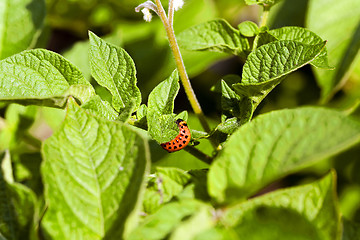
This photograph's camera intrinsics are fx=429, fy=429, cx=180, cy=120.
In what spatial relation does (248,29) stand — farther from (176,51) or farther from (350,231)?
(350,231)

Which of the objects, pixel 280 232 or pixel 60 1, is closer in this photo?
pixel 280 232

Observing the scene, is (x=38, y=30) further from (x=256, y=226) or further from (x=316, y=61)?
(x=256, y=226)

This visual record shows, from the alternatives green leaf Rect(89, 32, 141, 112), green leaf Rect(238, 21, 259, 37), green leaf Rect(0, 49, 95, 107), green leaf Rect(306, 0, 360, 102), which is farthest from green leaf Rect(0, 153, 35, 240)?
green leaf Rect(306, 0, 360, 102)

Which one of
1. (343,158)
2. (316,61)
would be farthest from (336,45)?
(316,61)

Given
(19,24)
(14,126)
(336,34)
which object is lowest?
(14,126)

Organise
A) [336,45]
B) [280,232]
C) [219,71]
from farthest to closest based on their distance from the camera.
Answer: [219,71]
[336,45]
[280,232]

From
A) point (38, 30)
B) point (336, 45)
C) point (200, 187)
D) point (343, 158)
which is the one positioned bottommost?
point (343, 158)

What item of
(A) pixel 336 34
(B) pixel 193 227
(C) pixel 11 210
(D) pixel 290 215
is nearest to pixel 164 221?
(B) pixel 193 227
